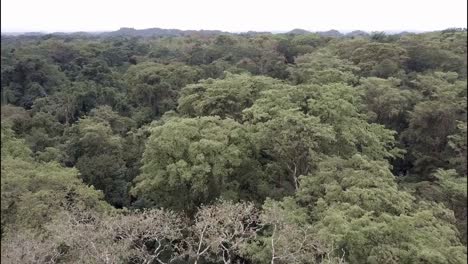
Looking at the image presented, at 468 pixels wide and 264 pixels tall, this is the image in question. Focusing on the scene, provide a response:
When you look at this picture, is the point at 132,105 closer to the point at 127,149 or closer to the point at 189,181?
the point at 127,149

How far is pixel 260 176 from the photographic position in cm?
1537

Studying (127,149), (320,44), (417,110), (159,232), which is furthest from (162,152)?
(320,44)

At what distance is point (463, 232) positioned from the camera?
10.2 meters

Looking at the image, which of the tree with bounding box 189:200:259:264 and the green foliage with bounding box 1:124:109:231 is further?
the green foliage with bounding box 1:124:109:231

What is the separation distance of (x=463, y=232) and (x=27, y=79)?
105ft

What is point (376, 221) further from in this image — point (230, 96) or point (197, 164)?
point (230, 96)

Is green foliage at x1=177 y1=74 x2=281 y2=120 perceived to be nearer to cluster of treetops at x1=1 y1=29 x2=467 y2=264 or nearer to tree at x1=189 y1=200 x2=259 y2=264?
cluster of treetops at x1=1 y1=29 x2=467 y2=264

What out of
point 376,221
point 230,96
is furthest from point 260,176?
point 376,221

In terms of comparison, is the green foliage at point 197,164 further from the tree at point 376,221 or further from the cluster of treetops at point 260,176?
the tree at point 376,221

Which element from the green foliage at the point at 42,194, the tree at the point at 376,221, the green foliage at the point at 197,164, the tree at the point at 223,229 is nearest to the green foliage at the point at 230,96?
the green foliage at the point at 197,164

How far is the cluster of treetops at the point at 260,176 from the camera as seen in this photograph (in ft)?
32.3

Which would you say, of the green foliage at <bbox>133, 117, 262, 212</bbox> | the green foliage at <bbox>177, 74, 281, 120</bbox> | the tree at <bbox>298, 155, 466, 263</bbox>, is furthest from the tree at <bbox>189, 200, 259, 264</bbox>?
the green foliage at <bbox>177, 74, 281, 120</bbox>

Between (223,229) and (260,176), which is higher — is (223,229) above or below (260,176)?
above

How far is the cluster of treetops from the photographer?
388 inches
